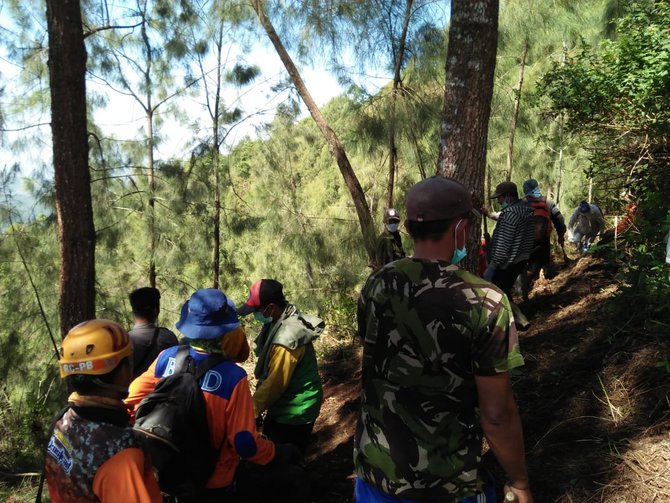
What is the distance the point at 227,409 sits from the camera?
219 cm

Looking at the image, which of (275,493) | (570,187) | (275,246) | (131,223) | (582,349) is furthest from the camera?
(570,187)

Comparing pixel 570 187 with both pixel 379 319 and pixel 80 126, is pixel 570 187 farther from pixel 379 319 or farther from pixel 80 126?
pixel 379 319

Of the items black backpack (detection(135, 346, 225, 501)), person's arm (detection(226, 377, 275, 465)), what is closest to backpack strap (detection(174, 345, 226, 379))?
black backpack (detection(135, 346, 225, 501))

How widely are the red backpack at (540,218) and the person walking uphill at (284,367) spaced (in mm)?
3165

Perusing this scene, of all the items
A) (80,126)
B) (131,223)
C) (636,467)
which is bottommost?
(636,467)

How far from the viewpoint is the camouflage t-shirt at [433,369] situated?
150 centimetres

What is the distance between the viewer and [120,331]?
5.71ft

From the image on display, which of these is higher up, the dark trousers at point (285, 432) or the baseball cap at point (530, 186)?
the baseball cap at point (530, 186)

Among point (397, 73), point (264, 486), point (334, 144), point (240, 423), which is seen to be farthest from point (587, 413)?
point (397, 73)

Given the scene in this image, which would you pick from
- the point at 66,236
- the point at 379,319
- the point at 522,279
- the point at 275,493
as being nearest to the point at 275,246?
the point at 522,279

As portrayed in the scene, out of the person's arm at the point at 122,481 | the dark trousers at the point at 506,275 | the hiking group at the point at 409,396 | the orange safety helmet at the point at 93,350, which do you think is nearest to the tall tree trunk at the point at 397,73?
the dark trousers at the point at 506,275

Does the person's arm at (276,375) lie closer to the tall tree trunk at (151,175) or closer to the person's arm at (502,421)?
the person's arm at (502,421)

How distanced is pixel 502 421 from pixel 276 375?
1.66 metres

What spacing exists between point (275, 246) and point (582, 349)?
32.8 feet
